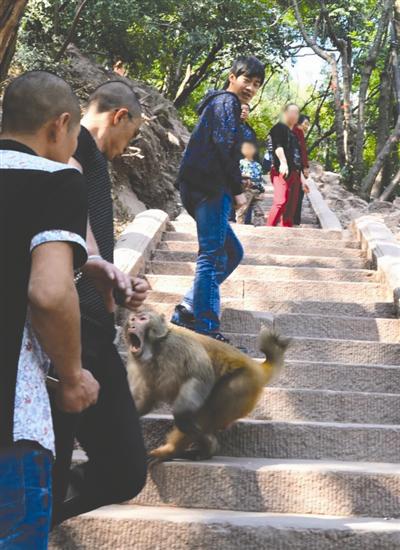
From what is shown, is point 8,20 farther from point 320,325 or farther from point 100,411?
point 320,325

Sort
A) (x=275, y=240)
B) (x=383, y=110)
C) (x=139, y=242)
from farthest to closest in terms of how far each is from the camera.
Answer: (x=383, y=110), (x=275, y=240), (x=139, y=242)

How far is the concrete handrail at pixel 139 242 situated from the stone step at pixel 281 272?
0.22m

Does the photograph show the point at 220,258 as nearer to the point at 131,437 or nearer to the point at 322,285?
the point at 322,285

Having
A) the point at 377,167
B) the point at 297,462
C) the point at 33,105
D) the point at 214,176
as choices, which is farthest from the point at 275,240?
the point at 377,167

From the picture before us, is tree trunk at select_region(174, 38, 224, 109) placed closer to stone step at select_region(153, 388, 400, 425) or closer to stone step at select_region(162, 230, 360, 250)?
stone step at select_region(162, 230, 360, 250)

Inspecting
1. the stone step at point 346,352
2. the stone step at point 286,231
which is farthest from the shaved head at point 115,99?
the stone step at point 286,231

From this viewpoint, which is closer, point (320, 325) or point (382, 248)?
point (320, 325)

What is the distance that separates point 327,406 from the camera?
16.5 ft

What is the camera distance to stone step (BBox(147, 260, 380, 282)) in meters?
7.96

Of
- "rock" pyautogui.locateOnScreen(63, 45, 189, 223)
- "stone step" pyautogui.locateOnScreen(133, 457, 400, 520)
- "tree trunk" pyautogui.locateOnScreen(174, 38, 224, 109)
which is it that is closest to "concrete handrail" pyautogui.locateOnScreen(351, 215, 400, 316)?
"stone step" pyautogui.locateOnScreen(133, 457, 400, 520)

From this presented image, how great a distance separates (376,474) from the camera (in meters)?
3.96

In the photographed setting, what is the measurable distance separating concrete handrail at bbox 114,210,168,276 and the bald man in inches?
136

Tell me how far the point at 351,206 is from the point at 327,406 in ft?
34.5

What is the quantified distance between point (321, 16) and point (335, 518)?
707 inches
